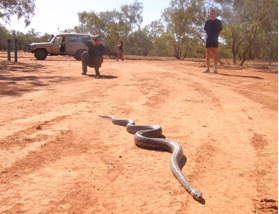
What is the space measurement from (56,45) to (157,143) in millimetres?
19804

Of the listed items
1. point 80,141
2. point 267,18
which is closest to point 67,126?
point 80,141

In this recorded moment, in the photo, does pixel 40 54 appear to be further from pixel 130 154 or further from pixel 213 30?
pixel 130 154

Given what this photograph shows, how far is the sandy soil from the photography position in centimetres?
246

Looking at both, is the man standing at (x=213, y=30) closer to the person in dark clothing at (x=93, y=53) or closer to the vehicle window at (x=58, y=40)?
the person in dark clothing at (x=93, y=53)

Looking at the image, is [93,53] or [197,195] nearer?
[197,195]

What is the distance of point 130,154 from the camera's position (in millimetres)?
3484

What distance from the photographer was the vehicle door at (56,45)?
70.4 feet

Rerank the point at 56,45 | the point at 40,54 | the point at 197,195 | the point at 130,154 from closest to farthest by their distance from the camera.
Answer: the point at 197,195 → the point at 130,154 → the point at 40,54 → the point at 56,45

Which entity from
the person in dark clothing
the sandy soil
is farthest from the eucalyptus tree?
the sandy soil

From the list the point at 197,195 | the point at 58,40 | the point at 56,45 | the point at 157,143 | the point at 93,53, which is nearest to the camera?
the point at 197,195

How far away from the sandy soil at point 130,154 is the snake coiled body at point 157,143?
0.08m

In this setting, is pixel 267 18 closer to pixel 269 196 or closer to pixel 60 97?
pixel 60 97

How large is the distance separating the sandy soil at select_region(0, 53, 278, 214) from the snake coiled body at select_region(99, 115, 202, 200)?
0.26 feet

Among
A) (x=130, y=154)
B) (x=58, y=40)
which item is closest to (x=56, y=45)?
(x=58, y=40)
